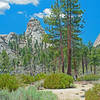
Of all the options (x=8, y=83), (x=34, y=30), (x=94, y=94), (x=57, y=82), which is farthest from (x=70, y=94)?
(x=34, y=30)

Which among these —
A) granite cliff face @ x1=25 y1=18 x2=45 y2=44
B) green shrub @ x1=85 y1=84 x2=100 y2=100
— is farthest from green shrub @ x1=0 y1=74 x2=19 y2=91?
granite cliff face @ x1=25 y1=18 x2=45 y2=44

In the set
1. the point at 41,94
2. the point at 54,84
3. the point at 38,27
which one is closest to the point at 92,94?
the point at 41,94

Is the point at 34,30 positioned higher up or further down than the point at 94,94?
higher up

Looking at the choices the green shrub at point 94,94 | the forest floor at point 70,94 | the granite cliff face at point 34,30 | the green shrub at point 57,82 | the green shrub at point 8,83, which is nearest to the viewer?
the green shrub at point 94,94

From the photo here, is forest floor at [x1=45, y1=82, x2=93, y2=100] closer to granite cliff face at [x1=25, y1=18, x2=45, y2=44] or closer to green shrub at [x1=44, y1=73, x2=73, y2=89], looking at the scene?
green shrub at [x1=44, y1=73, x2=73, y2=89]

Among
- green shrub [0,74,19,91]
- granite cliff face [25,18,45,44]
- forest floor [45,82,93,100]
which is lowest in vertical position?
forest floor [45,82,93,100]

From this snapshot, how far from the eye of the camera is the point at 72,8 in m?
20.2

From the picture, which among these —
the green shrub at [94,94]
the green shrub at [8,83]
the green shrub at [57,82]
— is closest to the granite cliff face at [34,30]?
the green shrub at [57,82]

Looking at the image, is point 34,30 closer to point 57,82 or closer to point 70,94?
point 57,82

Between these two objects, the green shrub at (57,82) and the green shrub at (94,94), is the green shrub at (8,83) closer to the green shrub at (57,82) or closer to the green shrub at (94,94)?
the green shrub at (57,82)

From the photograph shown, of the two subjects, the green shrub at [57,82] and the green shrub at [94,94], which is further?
the green shrub at [57,82]

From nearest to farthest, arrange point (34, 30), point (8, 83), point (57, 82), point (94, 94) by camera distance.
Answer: point (94, 94)
point (8, 83)
point (57, 82)
point (34, 30)

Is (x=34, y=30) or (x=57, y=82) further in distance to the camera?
(x=34, y=30)

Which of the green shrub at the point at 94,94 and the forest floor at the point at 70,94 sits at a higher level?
the green shrub at the point at 94,94
